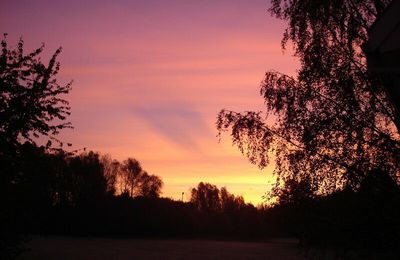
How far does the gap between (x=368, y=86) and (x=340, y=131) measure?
1574 mm

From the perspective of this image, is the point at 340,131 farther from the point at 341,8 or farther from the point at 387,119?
the point at 341,8

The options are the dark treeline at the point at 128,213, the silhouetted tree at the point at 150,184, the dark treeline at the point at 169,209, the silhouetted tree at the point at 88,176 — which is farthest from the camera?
the silhouetted tree at the point at 150,184

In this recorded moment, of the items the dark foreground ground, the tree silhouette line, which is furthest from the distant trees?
the tree silhouette line

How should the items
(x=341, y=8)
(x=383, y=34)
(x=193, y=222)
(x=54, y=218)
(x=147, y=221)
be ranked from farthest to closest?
(x=193, y=222) → (x=147, y=221) → (x=54, y=218) → (x=341, y=8) → (x=383, y=34)

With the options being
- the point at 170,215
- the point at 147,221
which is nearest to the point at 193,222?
the point at 170,215

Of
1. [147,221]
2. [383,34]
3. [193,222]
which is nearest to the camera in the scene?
[383,34]

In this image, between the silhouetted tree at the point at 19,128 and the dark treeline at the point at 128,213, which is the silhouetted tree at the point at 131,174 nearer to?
the dark treeline at the point at 128,213

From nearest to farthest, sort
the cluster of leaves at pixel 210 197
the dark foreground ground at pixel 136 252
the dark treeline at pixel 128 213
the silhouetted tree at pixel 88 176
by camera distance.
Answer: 1. the dark foreground ground at pixel 136 252
2. the dark treeline at pixel 128 213
3. the silhouetted tree at pixel 88 176
4. the cluster of leaves at pixel 210 197

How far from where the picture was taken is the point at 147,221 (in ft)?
235

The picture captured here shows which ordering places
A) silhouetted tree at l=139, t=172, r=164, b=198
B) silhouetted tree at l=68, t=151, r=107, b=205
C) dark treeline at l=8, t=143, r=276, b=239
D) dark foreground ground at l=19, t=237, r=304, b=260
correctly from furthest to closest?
1. silhouetted tree at l=139, t=172, r=164, b=198
2. silhouetted tree at l=68, t=151, r=107, b=205
3. dark treeline at l=8, t=143, r=276, b=239
4. dark foreground ground at l=19, t=237, r=304, b=260

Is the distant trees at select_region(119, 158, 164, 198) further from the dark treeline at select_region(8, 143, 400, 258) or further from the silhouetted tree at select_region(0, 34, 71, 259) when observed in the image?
the silhouetted tree at select_region(0, 34, 71, 259)

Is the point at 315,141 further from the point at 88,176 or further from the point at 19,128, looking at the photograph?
the point at 88,176

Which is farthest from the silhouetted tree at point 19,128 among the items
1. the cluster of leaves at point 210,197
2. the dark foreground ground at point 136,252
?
the cluster of leaves at point 210,197

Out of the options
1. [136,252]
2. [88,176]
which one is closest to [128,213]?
[88,176]
